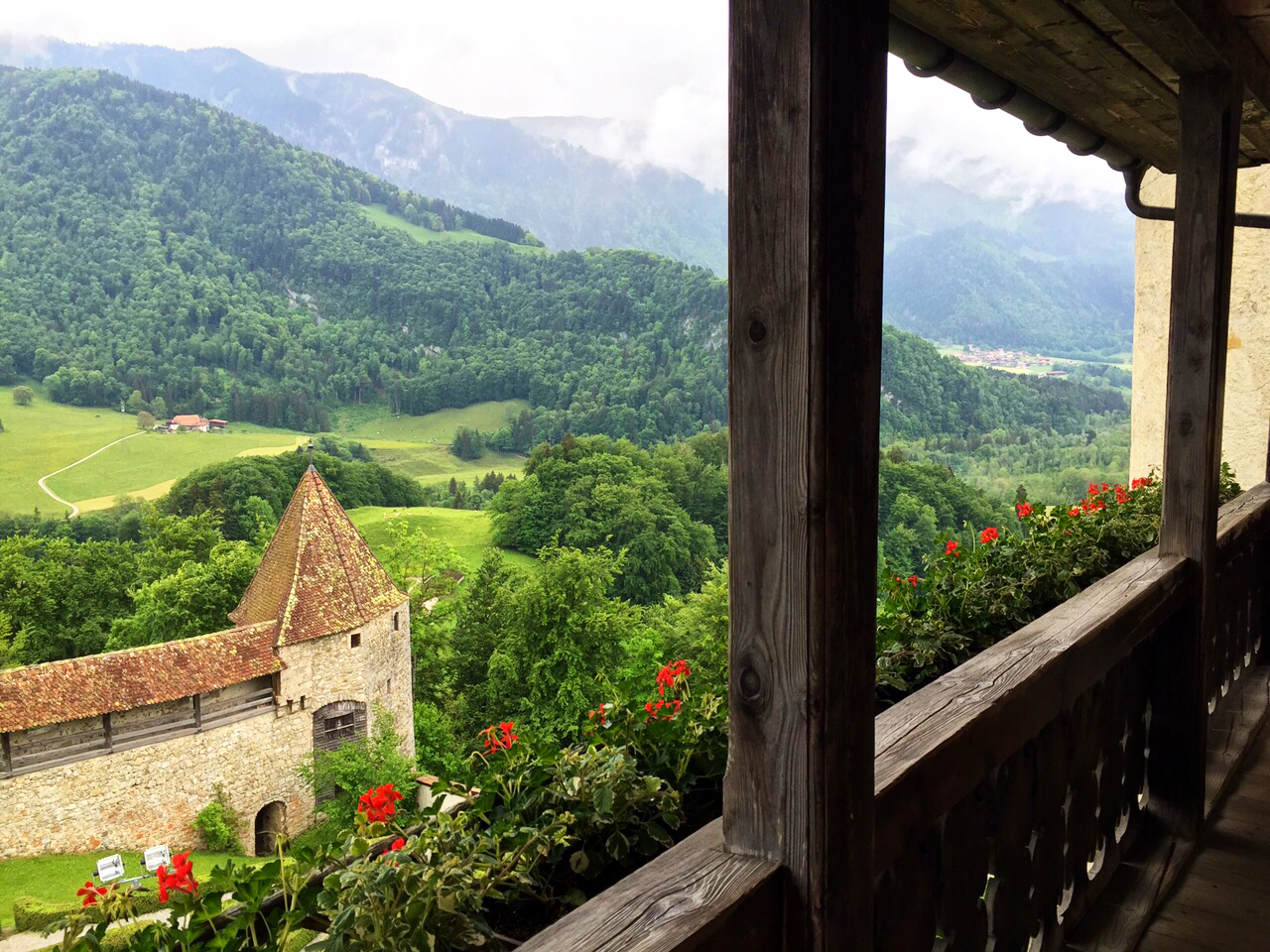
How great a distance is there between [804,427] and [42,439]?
4660 centimetres

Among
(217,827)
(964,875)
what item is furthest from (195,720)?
(964,875)

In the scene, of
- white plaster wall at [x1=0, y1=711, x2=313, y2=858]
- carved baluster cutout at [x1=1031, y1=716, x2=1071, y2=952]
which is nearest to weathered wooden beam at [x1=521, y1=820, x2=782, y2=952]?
carved baluster cutout at [x1=1031, y1=716, x2=1071, y2=952]

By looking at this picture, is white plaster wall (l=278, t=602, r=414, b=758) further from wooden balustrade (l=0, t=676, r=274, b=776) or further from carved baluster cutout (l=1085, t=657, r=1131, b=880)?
carved baluster cutout (l=1085, t=657, r=1131, b=880)

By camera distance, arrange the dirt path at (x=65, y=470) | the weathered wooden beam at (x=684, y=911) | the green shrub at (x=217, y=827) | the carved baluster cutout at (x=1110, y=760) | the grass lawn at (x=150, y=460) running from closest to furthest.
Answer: the weathered wooden beam at (x=684, y=911)
the carved baluster cutout at (x=1110, y=760)
the green shrub at (x=217, y=827)
the dirt path at (x=65, y=470)
the grass lawn at (x=150, y=460)

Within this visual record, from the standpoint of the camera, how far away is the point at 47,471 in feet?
125

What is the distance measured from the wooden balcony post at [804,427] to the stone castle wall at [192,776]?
62.3 feet

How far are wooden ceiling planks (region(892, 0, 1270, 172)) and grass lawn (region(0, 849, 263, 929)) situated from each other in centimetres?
1760

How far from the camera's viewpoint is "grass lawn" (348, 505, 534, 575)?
30594 millimetres

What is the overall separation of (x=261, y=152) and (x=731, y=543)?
57.7m

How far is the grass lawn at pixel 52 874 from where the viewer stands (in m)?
16.1

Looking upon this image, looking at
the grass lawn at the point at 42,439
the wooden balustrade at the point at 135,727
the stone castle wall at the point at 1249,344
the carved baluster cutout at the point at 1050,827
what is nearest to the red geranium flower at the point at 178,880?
the carved baluster cutout at the point at 1050,827

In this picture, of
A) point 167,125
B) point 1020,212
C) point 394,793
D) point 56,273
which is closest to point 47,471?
point 56,273

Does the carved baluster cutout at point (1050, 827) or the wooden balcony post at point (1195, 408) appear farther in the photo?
the wooden balcony post at point (1195, 408)

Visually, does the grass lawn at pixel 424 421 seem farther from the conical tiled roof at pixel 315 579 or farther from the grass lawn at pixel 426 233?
the conical tiled roof at pixel 315 579
